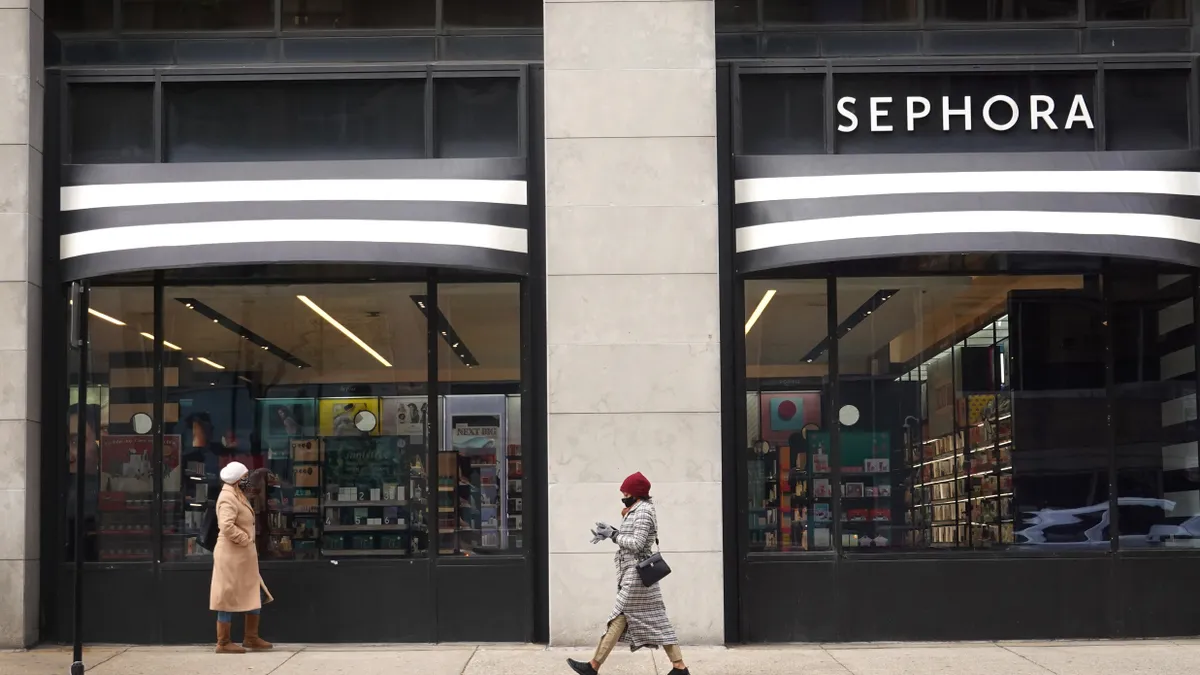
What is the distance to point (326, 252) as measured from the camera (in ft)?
41.1

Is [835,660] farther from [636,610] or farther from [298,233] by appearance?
[298,233]

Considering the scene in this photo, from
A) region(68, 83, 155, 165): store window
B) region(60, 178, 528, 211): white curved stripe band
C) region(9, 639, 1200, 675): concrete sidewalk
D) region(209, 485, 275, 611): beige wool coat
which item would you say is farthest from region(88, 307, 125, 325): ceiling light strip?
region(9, 639, 1200, 675): concrete sidewalk

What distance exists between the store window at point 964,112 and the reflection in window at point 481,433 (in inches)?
151

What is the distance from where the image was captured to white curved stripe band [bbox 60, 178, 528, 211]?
12.7 meters

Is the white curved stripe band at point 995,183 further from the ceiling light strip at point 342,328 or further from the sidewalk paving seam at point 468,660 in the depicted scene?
the sidewalk paving seam at point 468,660

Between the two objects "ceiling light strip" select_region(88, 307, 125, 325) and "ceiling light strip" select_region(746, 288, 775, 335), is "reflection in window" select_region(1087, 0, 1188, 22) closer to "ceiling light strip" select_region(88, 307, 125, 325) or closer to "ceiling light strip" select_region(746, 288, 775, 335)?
"ceiling light strip" select_region(746, 288, 775, 335)

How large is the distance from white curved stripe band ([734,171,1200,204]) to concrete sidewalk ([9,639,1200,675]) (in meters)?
4.29

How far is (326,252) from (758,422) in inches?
176

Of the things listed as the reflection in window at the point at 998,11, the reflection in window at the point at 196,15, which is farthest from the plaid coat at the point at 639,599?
the reflection in window at the point at 196,15

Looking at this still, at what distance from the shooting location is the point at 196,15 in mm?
13562

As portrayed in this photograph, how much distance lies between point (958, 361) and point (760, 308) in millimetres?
2063

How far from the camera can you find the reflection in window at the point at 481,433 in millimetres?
12984

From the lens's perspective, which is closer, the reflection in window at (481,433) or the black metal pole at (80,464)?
the black metal pole at (80,464)

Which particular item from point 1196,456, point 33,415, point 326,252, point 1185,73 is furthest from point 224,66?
point 1196,456
